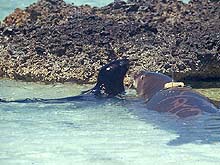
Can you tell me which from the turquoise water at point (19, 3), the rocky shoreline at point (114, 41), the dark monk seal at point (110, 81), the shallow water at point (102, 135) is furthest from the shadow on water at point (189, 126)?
the turquoise water at point (19, 3)

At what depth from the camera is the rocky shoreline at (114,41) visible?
1107 centimetres

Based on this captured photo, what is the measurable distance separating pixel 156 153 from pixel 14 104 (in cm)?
337

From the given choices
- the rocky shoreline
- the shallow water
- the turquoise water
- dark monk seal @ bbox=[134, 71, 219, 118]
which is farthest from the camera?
the turquoise water

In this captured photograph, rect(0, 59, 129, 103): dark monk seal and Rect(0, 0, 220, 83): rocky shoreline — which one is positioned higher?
Rect(0, 0, 220, 83): rocky shoreline

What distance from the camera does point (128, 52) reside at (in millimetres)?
11547

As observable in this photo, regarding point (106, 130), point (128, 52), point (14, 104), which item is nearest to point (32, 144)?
point (106, 130)

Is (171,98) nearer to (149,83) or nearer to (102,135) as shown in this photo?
(149,83)

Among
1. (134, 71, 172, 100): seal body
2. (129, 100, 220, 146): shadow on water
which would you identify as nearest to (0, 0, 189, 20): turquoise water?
(134, 71, 172, 100): seal body

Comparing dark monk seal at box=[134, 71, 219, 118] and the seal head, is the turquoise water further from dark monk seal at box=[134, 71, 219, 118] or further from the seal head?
dark monk seal at box=[134, 71, 219, 118]

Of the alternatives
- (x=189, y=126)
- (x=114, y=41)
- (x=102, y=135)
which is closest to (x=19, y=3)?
(x=114, y=41)

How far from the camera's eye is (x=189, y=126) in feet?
21.9

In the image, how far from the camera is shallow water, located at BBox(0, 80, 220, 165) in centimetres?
557

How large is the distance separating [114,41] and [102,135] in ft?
17.4

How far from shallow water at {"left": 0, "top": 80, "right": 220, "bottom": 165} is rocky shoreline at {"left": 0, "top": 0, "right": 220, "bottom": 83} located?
2.45 meters
